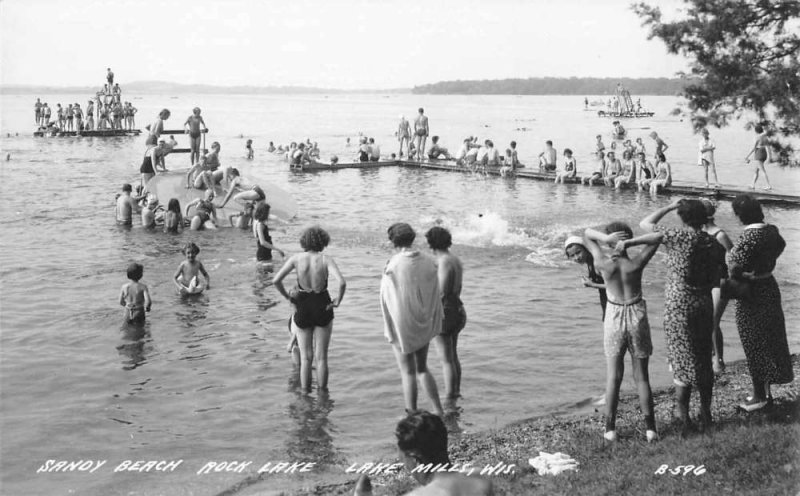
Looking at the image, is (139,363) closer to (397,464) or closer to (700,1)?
(397,464)

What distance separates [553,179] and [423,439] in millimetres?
27460

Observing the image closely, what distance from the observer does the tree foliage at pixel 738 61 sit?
7.81m

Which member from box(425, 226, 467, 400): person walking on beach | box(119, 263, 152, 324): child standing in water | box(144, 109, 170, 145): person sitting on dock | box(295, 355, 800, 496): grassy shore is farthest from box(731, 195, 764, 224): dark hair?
box(144, 109, 170, 145): person sitting on dock

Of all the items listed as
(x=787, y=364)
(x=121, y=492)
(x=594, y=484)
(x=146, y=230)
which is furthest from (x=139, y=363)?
(x=146, y=230)

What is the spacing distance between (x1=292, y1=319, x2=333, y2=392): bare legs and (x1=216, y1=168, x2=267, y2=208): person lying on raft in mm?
9571

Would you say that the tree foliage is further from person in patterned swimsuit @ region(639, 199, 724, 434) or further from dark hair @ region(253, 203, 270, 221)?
dark hair @ region(253, 203, 270, 221)

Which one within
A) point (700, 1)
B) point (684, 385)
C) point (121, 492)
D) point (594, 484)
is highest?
point (700, 1)

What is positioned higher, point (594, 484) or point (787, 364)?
point (787, 364)

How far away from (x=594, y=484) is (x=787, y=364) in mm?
2679

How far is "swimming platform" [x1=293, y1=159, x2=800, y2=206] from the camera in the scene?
78.0ft

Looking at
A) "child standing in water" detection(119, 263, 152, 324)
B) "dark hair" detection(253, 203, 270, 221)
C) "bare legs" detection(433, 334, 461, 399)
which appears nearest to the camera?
"bare legs" detection(433, 334, 461, 399)

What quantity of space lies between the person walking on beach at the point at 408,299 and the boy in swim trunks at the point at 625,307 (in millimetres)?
1569

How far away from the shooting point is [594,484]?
5.50 metres

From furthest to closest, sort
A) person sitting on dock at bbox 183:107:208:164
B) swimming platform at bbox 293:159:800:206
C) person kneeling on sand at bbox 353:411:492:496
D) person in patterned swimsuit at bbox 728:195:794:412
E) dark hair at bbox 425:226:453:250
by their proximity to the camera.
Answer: person sitting on dock at bbox 183:107:208:164, swimming platform at bbox 293:159:800:206, dark hair at bbox 425:226:453:250, person in patterned swimsuit at bbox 728:195:794:412, person kneeling on sand at bbox 353:411:492:496
